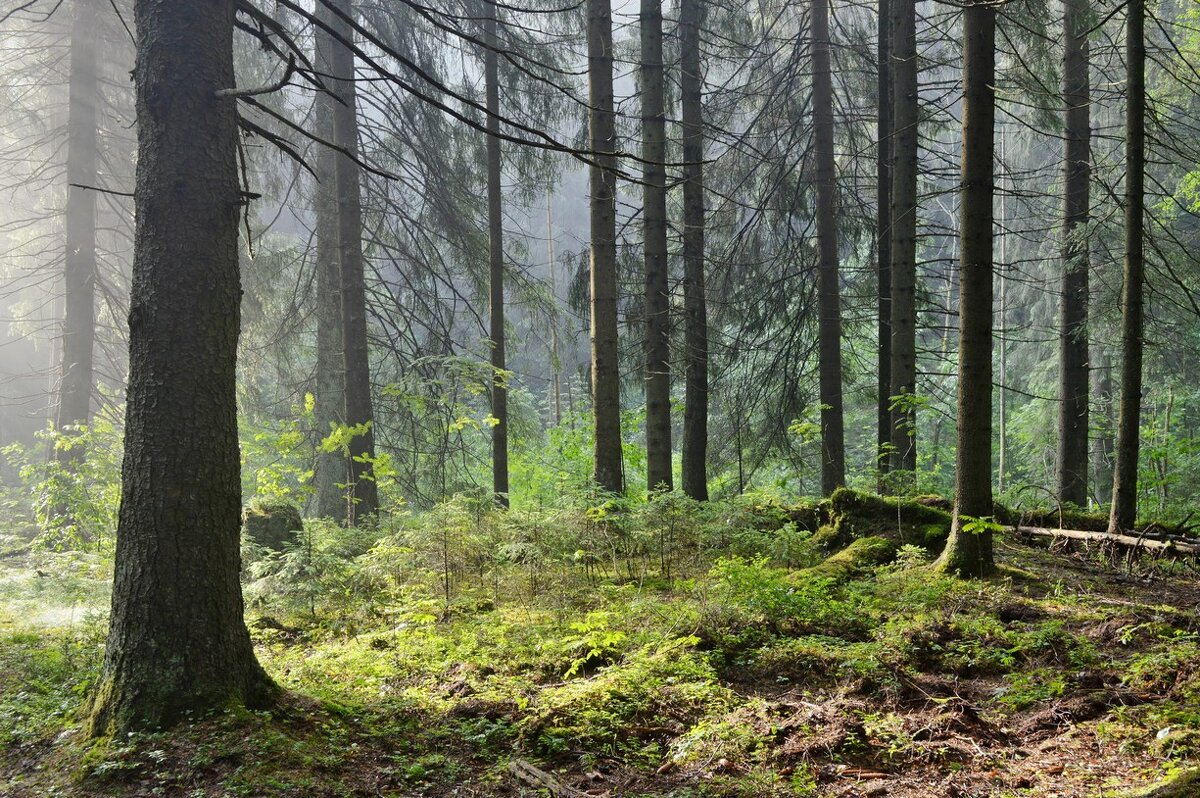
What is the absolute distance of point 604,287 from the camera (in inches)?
336

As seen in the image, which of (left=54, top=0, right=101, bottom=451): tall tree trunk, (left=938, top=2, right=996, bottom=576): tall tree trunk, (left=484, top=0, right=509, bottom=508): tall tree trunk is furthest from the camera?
(left=54, top=0, right=101, bottom=451): tall tree trunk

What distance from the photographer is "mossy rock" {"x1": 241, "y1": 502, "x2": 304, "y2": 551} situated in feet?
26.2

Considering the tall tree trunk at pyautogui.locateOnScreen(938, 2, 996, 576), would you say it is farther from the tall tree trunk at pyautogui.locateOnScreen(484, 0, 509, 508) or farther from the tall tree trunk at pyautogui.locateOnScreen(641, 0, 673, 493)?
the tall tree trunk at pyautogui.locateOnScreen(484, 0, 509, 508)

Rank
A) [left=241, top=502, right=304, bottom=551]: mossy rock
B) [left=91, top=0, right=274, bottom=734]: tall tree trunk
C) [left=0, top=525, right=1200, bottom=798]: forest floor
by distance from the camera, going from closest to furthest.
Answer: [left=0, top=525, right=1200, bottom=798]: forest floor, [left=91, top=0, right=274, bottom=734]: tall tree trunk, [left=241, top=502, right=304, bottom=551]: mossy rock

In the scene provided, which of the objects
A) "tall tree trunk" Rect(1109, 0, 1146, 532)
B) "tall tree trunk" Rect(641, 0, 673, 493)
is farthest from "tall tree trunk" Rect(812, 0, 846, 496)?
"tall tree trunk" Rect(1109, 0, 1146, 532)

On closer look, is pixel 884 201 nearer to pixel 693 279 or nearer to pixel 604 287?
pixel 693 279

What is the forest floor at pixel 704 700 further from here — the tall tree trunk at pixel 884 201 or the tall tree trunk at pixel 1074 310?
the tall tree trunk at pixel 1074 310

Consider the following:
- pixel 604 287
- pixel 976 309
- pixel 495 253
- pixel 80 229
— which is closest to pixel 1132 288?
pixel 976 309

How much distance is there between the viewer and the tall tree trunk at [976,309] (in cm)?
569

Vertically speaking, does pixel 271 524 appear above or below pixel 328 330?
below

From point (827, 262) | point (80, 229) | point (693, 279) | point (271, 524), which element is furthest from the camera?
point (80, 229)

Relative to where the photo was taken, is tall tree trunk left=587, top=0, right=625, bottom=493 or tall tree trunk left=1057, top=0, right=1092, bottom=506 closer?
tall tree trunk left=587, top=0, right=625, bottom=493

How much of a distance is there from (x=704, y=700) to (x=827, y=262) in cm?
859

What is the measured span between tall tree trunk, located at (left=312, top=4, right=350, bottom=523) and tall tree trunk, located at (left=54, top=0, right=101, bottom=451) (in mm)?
6522
